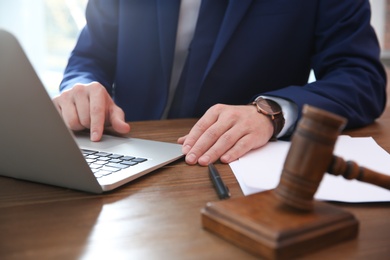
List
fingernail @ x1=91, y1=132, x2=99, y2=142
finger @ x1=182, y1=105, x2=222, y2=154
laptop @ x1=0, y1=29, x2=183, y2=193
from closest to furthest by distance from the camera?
1. laptop @ x1=0, y1=29, x2=183, y2=193
2. finger @ x1=182, y1=105, x2=222, y2=154
3. fingernail @ x1=91, y1=132, x2=99, y2=142

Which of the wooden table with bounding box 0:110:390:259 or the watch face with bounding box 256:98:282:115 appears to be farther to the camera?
the watch face with bounding box 256:98:282:115

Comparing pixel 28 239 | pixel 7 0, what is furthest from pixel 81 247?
pixel 7 0

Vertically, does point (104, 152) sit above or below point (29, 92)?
below

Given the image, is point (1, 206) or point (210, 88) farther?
point (210, 88)

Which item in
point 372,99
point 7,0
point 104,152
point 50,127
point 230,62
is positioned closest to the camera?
point 50,127

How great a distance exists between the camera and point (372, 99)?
111 centimetres

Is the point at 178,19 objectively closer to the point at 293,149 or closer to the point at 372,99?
the point at 372,99

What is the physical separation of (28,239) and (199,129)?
405mm

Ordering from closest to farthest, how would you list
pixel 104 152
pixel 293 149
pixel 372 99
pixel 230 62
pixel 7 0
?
pixel 293 149, pixel 104 152, pixel 372 99, pixel 230 62, pixel 7 0

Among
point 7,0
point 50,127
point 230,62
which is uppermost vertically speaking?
point 50,127

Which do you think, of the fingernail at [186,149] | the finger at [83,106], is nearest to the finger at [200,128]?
the fingernail at [186,149]

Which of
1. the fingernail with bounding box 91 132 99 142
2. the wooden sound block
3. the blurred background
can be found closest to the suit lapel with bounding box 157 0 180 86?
the fingernail with bounding box 91 132 99 142

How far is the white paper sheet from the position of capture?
2.03 ft

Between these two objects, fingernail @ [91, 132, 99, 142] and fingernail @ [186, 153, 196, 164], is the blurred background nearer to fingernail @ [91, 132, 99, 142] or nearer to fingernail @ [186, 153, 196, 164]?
fingernail @ [91, 132, 99, 142]
